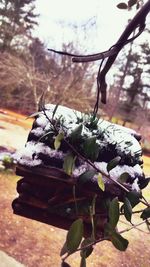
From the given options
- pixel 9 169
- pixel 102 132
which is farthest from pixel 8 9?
pixel 102 132

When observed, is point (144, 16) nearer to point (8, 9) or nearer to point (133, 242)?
point (133, 242)

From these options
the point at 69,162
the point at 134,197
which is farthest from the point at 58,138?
the point at 134,197

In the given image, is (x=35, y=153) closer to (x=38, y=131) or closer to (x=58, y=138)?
(x=38, y=131)

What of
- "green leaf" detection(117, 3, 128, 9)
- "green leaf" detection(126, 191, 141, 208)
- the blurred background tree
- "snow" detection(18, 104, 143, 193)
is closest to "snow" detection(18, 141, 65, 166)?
"snow" detection(18, 104, 143, 193)

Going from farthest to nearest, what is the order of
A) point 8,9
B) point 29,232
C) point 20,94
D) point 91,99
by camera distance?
point 8,9 < point 20,94 < point 91,99 < point 29,232

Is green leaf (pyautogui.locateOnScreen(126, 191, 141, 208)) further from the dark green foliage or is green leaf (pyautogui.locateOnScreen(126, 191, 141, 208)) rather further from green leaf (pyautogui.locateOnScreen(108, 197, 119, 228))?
the dark green foliage

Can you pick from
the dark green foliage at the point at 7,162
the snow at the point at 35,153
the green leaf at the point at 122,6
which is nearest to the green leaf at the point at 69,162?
the green leaf at the point at 122,6

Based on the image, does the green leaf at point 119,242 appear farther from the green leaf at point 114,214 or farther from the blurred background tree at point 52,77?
the blurred background tree at point 52,77
